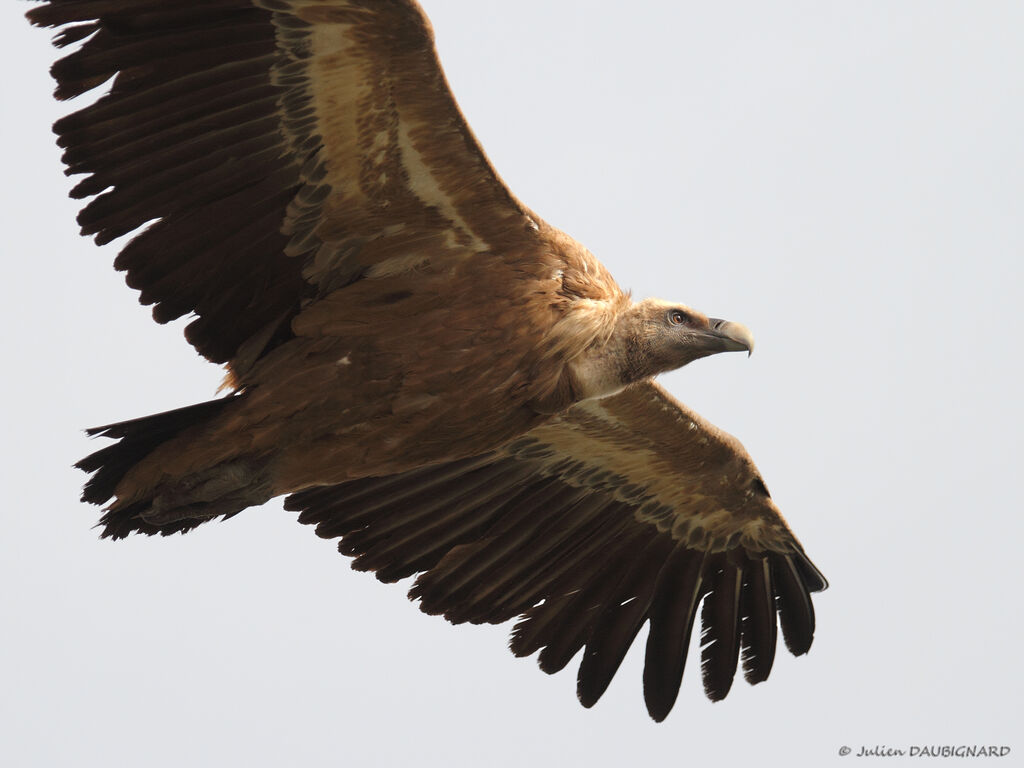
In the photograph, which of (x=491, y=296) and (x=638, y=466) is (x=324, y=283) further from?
(x=638, y=466)

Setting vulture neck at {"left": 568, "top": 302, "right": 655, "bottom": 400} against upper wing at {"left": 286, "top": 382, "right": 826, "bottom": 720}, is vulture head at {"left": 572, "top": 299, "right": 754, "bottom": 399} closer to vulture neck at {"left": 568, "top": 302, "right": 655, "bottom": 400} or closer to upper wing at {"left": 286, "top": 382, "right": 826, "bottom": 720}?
vulture neck at {"left": 568, "top": 302, "right": 655, "bottom": 400}

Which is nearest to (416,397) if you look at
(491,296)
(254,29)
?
(491,296)

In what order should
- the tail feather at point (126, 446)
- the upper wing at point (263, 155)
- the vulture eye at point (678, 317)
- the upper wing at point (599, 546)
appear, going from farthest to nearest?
the upper wing at point (599, 546), the vulture eye at point (678, 317), the tail feather at point (126, 446), the upper wing at point (263, 155)

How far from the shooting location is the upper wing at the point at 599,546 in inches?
489

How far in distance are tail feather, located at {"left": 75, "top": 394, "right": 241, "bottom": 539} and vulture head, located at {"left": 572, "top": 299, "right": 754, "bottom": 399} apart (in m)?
2.27

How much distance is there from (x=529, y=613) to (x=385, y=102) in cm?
459

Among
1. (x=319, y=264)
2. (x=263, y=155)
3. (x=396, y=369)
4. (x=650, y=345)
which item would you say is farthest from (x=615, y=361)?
(x=263, y=155)

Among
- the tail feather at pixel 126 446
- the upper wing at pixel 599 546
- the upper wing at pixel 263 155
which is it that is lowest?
the upper wing at pixel 599 546

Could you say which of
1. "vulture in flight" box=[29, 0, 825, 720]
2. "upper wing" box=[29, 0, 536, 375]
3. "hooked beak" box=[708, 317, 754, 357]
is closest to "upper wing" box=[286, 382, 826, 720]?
"vulture in flight" box=[29, 0, 825, 720]

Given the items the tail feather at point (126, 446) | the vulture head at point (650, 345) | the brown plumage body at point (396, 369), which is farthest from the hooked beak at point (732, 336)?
the tail feather at point (126, 446)

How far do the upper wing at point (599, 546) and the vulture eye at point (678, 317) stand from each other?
1.56 m

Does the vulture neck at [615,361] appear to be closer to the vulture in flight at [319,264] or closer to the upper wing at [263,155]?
the vulture in flight at [319,264]

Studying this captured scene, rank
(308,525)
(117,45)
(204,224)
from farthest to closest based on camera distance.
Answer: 1. (308,525)
2. (204,224)
3. (117,45)

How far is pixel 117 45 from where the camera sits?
9.48 meters
